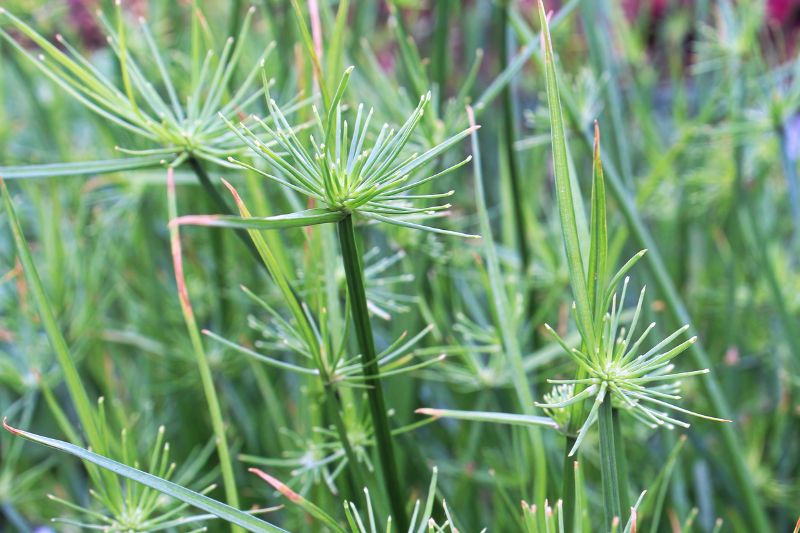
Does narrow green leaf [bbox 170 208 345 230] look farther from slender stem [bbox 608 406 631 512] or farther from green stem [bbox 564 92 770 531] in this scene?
green stem [bbox 564 92 770 531]

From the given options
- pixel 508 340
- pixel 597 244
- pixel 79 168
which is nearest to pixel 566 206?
pixel 597 244

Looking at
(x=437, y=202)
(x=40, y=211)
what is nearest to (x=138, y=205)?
(x=40, y=211)

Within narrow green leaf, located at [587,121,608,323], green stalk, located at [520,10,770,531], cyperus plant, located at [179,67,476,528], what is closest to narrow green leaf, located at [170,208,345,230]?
cyperus plant, located at [179,67,476,528]

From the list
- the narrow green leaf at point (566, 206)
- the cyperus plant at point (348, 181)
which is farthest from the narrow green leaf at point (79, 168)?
the narrow green leaf at point (566, 206)

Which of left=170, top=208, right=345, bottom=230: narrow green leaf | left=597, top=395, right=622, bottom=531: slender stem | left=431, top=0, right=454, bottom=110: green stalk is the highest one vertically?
left=431, top=0, right=454, bottom=110: green stalk

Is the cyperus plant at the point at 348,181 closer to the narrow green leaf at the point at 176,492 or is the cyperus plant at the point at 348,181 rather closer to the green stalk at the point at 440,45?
the narrow green leaf at the point at 176,492

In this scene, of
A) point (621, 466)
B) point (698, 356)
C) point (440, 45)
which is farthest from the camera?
point (440, 45)

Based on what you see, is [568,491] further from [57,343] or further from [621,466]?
[57,343]

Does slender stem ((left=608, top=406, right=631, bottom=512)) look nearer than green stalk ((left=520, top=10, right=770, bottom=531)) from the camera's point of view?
Yes

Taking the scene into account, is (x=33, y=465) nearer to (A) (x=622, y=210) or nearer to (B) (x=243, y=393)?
(B) (x=243, y=393)
